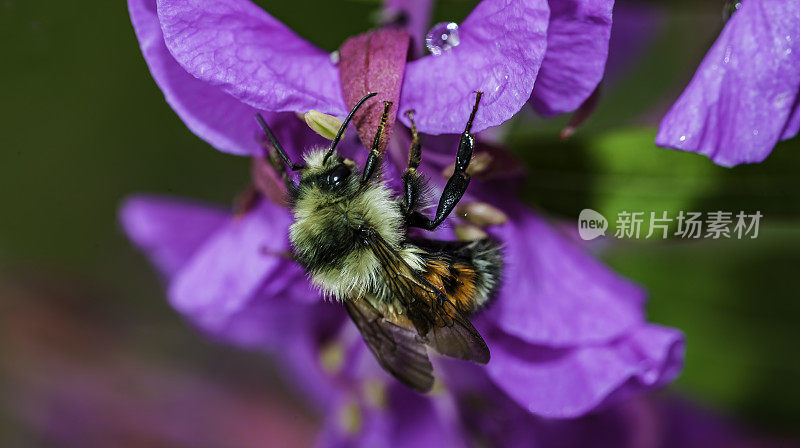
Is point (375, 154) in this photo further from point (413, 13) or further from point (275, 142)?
point (413, 13)

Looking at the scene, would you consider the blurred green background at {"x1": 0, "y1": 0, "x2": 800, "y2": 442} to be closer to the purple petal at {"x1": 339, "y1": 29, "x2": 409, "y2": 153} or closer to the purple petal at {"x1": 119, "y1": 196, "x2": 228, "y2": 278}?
Result: the purple petal at {"x1": 119, "y1": 196, "x2": 228, "y2": 278}

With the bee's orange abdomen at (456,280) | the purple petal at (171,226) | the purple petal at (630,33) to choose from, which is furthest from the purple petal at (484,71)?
the purple petal at (630,33)

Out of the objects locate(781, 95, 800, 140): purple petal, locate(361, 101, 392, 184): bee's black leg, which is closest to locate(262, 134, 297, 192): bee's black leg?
locate(361, 101, 392, 184): bee's black leg

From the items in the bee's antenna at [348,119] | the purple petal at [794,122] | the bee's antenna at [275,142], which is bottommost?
the bee's antenna at [275,142]

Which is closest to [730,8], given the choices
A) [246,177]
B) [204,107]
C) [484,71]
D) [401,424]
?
[484,71]

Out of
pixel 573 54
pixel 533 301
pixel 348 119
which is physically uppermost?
pixel 573 54

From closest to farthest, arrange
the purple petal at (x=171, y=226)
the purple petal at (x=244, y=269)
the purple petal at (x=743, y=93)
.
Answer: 1. the purple petal at (x=743, y=93)
2. the purple petal at (x=244, y=269)
3. the purple petal at (x=171, y=226)

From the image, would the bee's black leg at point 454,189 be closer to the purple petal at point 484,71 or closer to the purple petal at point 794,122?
the purple petal at point 484,71
